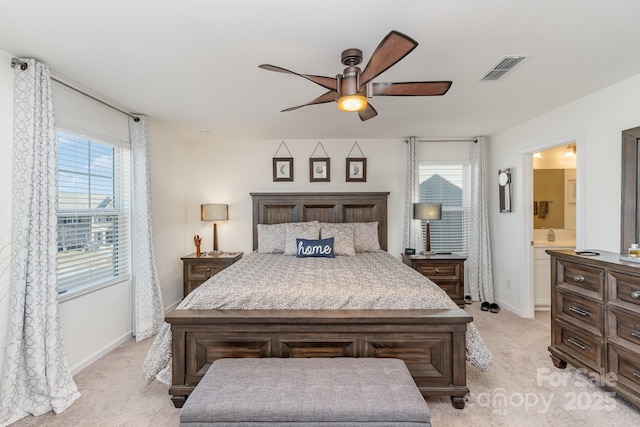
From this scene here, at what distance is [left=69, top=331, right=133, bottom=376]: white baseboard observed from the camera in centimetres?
269

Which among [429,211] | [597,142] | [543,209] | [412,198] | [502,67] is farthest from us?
[543,209]

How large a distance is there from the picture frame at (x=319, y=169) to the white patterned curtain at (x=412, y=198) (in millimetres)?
1167

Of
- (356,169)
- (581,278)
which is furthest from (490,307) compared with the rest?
(356,169)

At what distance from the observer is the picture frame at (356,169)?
15.6ft

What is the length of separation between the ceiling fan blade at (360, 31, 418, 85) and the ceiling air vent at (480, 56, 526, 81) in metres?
1.10

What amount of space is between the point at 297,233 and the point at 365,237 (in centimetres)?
92

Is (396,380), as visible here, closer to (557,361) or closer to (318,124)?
(557,361)

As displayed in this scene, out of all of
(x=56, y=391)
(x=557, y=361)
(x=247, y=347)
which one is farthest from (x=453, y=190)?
(x=56, y=391)

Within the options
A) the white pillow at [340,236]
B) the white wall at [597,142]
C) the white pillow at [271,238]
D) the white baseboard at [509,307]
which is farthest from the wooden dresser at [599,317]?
the white pillow at [271,238]

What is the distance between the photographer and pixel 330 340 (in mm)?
2199

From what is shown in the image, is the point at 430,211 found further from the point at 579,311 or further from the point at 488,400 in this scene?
the point at 488,400

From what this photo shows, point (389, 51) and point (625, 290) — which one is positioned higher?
point (389, 51)

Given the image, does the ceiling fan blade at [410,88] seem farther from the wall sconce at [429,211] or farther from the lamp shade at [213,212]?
the lamp shade at [213,212]

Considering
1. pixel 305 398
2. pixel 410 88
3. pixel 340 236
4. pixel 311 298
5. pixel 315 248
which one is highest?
pixel 410 88
